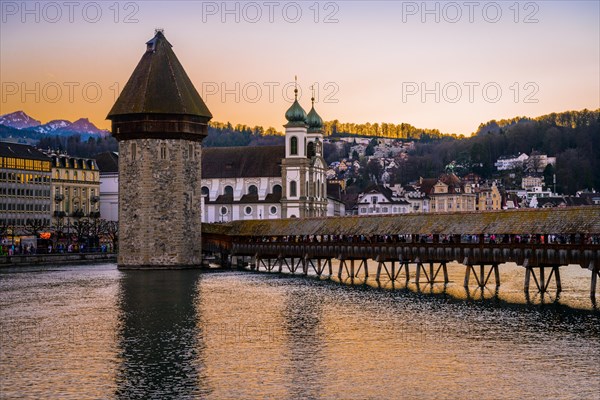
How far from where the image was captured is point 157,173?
70.3 metres

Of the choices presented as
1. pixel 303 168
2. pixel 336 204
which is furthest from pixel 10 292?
pixel 336 204

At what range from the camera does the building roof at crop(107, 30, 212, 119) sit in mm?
70375

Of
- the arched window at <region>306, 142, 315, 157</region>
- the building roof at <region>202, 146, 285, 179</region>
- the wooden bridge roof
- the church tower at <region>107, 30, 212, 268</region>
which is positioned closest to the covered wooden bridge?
the wooden bridge roof

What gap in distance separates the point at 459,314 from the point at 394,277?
19.6 m

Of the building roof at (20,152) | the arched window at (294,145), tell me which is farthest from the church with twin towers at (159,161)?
the arched window at (294,145)

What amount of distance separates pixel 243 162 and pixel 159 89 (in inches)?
1859

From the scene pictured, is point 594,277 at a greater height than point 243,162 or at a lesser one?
lesser

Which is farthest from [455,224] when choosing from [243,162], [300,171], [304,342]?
[243,162]

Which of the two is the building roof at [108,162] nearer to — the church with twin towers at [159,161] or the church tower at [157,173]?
the church with twin towers at [159,161]

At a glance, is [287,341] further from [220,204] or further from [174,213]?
[220,204]

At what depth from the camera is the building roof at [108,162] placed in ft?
395

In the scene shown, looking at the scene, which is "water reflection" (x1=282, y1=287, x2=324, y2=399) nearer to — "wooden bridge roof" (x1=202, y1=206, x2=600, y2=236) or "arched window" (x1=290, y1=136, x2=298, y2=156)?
"wooden bridge roof" (x1=202, y1=206, x2=600, y2=236)

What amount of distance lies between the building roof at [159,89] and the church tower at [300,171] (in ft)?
123

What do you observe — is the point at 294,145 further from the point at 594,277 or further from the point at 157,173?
the point at 594,277
